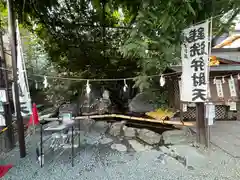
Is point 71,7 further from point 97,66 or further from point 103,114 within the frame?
point 103,114

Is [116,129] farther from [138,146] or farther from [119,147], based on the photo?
[138,146]

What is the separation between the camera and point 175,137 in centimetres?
400

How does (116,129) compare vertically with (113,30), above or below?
below

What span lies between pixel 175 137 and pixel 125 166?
1583 millimetres

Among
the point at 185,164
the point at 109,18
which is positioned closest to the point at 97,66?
the point at 109,18

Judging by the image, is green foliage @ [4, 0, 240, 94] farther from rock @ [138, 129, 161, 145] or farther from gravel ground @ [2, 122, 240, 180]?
gravel ground @ [2, 122, 240, 180]

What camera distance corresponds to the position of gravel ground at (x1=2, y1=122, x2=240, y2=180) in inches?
107

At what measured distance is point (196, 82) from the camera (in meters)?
3.23

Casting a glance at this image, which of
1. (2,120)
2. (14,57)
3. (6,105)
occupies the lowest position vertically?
(2,120)

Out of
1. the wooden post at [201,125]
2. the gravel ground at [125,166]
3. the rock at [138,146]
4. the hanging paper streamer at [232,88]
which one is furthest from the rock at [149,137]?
the hanging paper streamer at [232,88]

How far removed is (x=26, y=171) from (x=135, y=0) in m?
3.76

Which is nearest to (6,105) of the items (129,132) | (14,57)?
(14,57)

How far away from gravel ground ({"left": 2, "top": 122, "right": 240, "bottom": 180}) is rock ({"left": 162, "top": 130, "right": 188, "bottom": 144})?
288 millimetres

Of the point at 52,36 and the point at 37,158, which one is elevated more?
the point at 52,36
